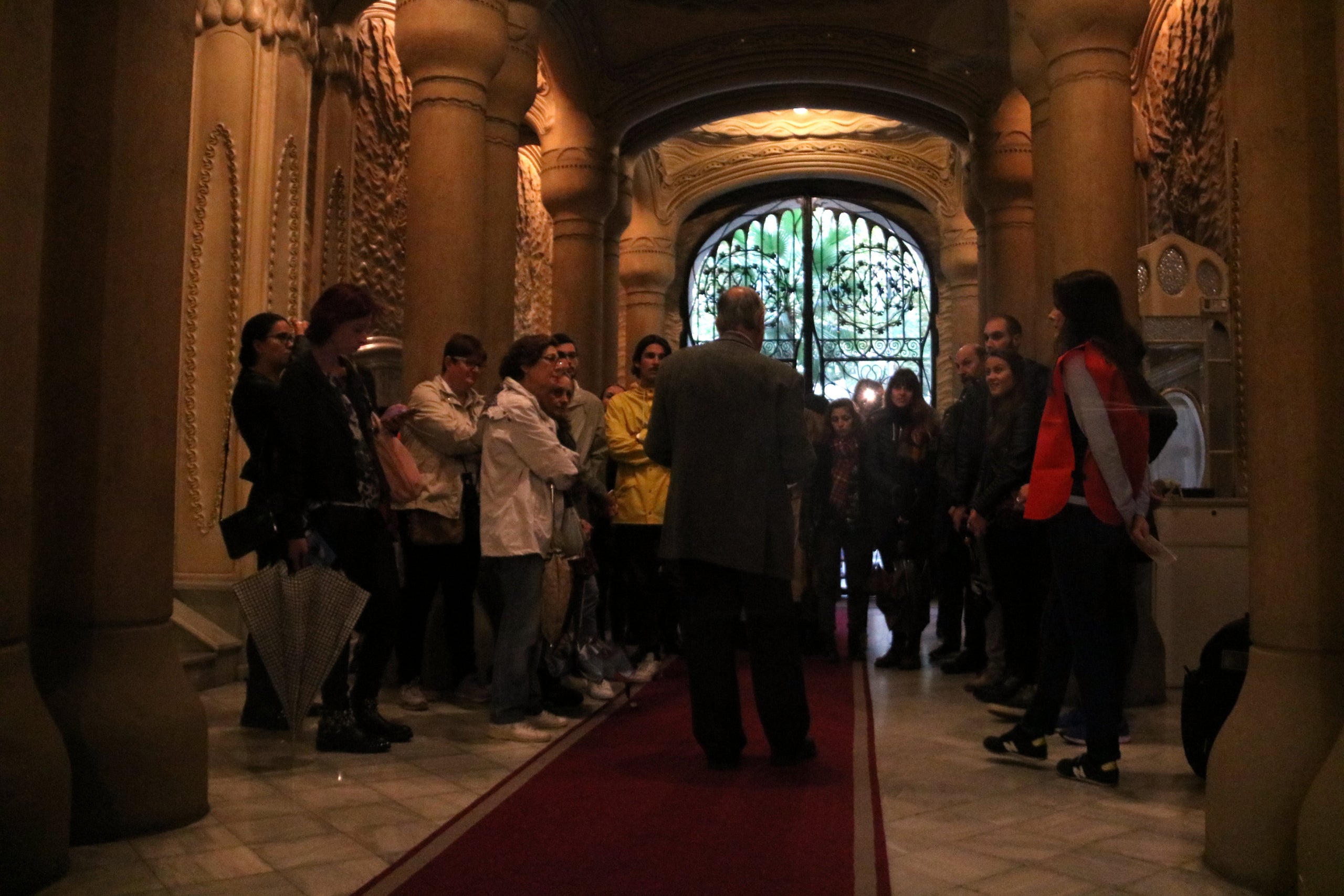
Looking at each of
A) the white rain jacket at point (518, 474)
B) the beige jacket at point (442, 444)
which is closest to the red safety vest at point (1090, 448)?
the white rain jacket at point (518, 474)

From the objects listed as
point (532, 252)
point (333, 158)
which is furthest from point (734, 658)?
point (532, 252)

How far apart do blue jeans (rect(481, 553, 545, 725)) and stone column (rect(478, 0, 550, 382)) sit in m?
3.34

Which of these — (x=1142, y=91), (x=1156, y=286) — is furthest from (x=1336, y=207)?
(x=1142, y=91)

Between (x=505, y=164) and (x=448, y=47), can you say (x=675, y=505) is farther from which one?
(x=505, y=164)

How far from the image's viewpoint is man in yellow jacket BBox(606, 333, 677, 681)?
589cm

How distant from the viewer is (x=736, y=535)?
3.90m

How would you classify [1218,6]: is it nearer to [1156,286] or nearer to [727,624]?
[1156,286]

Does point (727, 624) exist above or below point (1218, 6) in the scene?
below

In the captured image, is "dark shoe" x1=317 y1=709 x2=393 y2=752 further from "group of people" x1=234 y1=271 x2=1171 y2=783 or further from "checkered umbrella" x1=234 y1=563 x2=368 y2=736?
"checkered umbrella" x1=234 y1=563 x2=368 y2=736

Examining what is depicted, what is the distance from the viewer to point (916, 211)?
727 inches

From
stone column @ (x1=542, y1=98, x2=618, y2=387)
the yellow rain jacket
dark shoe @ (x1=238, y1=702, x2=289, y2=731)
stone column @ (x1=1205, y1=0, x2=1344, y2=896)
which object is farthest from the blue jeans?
stone column @ (x1=542, y1=98, x2=618, y2=387)

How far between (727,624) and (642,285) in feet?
42.1

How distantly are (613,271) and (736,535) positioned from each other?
368 inches

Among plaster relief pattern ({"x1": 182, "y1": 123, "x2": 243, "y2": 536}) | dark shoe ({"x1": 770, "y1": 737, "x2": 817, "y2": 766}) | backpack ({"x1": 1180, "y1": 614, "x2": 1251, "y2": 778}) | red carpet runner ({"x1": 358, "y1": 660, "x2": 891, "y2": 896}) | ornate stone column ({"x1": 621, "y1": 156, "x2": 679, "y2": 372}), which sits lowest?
red carpet runner ({"x1": 358, "y1": 660, "x2": 891, "y2": 896})
